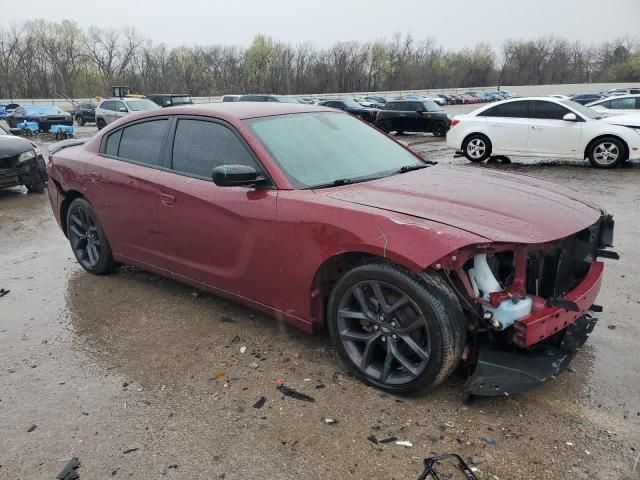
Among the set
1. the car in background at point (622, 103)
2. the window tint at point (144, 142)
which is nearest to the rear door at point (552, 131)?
the car in background at point (622, 103)

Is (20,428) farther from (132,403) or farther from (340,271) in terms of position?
(340,271)

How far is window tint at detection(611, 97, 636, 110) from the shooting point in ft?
55.4

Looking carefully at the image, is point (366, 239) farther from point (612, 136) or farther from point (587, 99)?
point (587, 99)

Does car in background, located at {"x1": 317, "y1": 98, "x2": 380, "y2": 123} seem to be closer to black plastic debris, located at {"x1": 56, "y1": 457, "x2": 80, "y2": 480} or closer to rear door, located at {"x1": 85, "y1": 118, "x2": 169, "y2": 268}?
rear door, located at {"x1": 85, "y1": 118, "x2": 169, "y2": 268}

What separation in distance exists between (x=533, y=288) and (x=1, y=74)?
79737 mm

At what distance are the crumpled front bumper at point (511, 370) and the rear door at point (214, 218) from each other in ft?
4.45

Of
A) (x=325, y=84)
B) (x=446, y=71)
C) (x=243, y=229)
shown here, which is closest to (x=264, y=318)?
(x=243, y=229)

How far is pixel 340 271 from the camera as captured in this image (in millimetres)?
3188

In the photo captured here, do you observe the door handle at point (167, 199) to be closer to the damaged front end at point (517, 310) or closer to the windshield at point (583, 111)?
the damaged front end at point (517, 310)

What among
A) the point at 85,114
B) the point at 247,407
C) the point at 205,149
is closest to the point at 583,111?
the point at 205,149

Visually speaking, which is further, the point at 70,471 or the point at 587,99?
the point at 587,99

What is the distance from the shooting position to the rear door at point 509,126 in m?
11.7

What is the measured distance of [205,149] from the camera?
378 cm

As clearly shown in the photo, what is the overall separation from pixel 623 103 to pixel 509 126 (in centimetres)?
783
